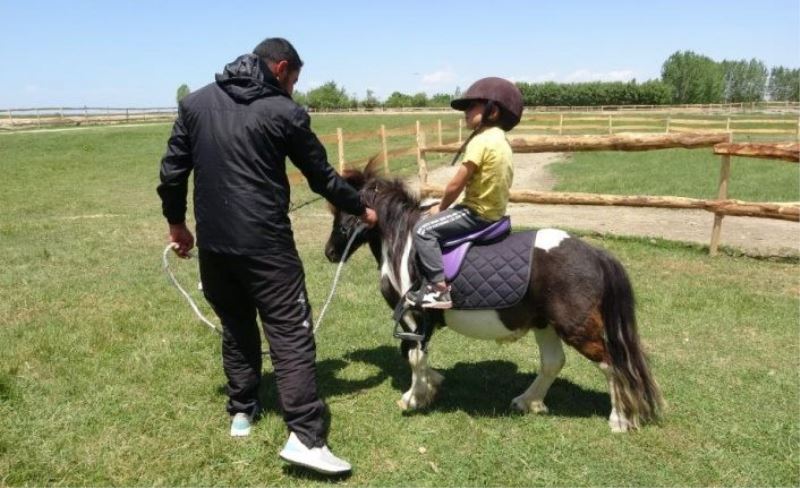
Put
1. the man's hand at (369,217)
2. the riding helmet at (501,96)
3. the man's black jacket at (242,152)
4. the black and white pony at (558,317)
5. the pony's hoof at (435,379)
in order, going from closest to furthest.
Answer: the man's black jacket at (242,152)
the riding helmet at (501,96)
the black and white pony at (558,317)
the man's hand at (369,217)
the pony's hoof at (435,379)

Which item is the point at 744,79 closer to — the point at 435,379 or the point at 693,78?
the point at 693,78

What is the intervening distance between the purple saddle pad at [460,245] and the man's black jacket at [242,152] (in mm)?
1031

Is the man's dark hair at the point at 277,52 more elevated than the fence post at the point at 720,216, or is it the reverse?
the man's dark hair at the point at 277,52

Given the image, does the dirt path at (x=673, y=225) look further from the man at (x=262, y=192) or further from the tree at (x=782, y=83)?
the tree at (x=782, y=83)

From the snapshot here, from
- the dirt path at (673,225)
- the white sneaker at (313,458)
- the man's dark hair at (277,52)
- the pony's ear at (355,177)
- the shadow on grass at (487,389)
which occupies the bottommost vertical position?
the shadow on grass at (487,389)

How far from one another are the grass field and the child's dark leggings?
1.08 metres

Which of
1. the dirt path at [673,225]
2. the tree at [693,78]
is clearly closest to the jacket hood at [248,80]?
the dirt path at [673,225]

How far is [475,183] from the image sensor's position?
3.79 meters

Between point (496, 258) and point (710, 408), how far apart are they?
1946mm

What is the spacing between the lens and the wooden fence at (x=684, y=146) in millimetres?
8227

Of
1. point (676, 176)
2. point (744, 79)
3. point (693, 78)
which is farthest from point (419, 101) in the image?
point (744, 79)

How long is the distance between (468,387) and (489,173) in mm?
1819

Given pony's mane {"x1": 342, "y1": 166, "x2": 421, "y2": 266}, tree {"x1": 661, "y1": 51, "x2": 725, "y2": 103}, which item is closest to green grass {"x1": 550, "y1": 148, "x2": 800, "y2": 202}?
pony's mane {"x1": 342, "y1": 166, "x2": 421, "y2": 266}

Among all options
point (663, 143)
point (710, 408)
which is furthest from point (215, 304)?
point (663, 143)
